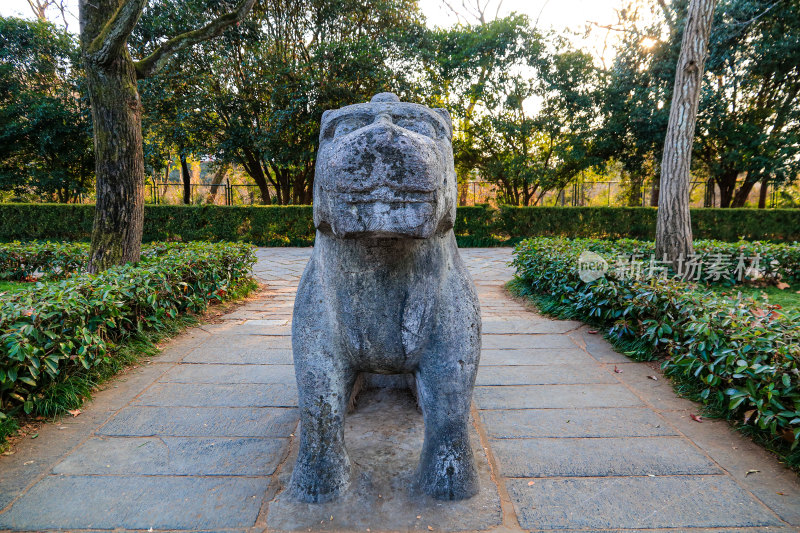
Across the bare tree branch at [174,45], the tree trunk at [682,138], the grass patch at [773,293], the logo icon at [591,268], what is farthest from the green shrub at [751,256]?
the bare tree branch at [174,45]

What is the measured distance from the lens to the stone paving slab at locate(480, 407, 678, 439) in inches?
103

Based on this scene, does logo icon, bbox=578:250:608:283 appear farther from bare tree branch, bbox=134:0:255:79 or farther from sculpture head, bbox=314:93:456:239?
bare tree branch, bbox=134:0:255:79

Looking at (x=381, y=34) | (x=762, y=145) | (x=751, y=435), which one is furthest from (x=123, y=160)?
(x=762, y=145)

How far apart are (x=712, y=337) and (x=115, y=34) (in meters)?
5.86

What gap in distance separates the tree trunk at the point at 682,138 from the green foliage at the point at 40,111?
15.6 m

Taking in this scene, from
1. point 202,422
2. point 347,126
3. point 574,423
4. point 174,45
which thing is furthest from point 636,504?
point 174,45

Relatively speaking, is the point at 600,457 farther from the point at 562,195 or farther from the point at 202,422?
the point at 562,195

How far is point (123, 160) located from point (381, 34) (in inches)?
433

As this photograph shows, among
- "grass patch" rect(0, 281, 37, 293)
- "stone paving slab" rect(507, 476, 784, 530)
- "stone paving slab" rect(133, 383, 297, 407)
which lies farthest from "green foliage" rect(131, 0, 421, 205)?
"stone paving slab" rect(507, 476, 784, 530)

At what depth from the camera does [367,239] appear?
175 cm

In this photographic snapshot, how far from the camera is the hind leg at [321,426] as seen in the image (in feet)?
6.13

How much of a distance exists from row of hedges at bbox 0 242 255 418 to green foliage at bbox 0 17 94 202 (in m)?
12.5

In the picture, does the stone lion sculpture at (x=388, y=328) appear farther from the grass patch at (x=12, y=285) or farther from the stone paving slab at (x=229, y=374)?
the grass patch at (x=12, y=285)

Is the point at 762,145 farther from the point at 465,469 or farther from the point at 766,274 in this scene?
the point at 465,469
